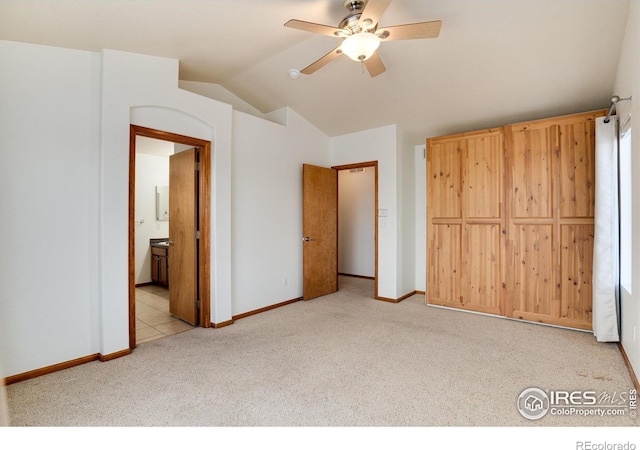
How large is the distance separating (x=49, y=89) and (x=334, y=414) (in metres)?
3.24

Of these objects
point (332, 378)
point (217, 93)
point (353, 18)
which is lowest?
point (332, 378)

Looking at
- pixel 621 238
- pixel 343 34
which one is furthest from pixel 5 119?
pixel 621 238

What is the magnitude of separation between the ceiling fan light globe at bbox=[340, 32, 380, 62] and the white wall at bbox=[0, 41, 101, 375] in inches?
86.1

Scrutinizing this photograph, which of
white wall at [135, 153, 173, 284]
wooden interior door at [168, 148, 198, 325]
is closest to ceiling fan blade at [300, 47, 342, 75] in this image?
wooden interior door at [168, 148, 198, 325]

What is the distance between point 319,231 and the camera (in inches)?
195

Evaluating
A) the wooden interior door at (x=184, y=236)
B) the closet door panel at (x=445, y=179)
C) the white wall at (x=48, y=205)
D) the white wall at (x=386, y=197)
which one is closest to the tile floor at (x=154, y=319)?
the wooden interior door at (x=184, y=236)

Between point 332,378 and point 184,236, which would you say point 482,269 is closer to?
point 332,378

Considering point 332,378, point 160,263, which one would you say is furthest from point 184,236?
point 332,378

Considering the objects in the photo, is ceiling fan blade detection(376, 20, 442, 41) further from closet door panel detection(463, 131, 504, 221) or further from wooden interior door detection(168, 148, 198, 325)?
wooden interior door detection(168, 148, 198, 325)

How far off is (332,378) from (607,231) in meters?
2.90

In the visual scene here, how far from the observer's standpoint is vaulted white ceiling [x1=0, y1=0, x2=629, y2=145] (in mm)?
2467

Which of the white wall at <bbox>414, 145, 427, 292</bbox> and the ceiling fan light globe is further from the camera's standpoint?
the white wall at <bbox>414, 145, 427, 292</bbox>

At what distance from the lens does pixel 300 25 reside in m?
2.22
